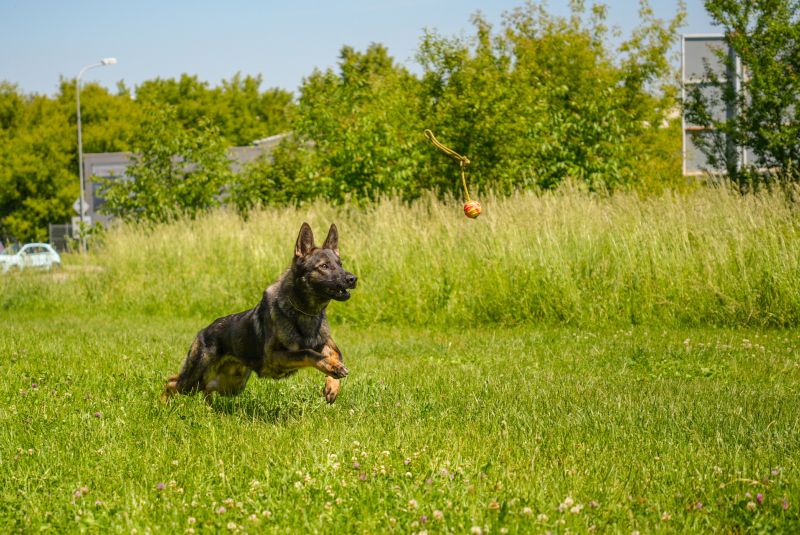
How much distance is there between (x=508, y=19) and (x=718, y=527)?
26.5 metres

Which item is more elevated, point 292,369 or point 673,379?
point 292,369

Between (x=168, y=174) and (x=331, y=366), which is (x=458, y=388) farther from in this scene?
(x=168, y=174)

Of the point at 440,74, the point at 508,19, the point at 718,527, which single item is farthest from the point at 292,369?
the point at 508,19

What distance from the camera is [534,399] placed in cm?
581

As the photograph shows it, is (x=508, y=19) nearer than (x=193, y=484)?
No

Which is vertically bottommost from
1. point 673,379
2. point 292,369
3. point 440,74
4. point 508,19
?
point 673,379

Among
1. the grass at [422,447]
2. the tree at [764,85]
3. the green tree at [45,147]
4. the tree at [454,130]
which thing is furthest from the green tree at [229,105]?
the grass at [422,447]

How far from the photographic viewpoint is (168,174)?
20375mm

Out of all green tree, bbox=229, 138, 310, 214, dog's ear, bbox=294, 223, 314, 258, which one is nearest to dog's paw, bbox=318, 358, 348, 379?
dog's ear, bbox=294, 223, 314, 258

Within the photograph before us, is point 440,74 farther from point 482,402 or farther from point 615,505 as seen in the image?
point 615,505

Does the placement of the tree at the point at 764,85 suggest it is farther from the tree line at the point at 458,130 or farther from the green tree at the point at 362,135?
the green tree at the point at 362,135

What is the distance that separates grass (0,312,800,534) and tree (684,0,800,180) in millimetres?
8160

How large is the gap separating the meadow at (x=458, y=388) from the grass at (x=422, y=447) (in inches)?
0.8

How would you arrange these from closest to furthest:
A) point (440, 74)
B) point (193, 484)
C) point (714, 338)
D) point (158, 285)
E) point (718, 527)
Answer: point (718, 527) → point (193, 484) → point (714, 338) → point (158, 285) → point (440, 74)
